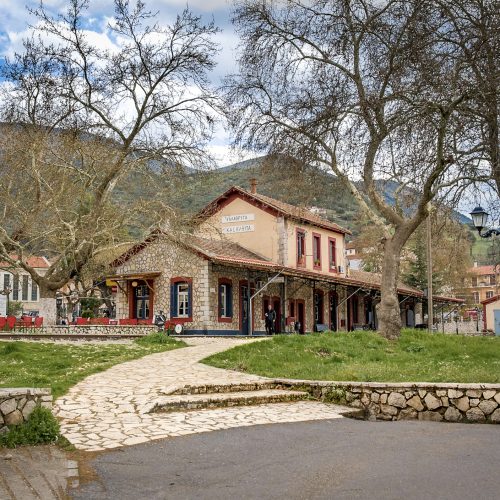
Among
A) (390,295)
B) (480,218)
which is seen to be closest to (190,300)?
(390,295)

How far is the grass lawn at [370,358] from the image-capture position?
39.6 ft

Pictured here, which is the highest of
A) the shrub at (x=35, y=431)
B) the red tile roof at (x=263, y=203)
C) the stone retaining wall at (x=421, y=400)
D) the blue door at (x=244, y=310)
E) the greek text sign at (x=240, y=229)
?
the red tile roof at (x=263, y=203)

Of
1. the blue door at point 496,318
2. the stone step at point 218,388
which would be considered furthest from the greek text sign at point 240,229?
the blue door at point 496,318

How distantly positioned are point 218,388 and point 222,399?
0.96 m

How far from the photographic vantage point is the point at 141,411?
9055 millimetres

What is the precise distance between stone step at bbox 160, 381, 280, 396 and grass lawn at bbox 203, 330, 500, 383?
3.45ft

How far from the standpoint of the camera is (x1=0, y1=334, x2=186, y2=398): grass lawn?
35.8 ft

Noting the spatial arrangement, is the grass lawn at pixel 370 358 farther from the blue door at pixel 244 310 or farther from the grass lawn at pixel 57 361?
the blue door at pixel 244 310

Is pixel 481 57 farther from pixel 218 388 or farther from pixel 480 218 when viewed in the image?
pixel 218 388

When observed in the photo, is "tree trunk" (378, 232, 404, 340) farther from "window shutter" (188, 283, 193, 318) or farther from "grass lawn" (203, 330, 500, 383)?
"window shutter" (188, 283, 193, 318)

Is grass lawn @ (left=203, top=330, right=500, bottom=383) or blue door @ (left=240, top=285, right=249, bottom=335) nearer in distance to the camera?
grass lawn @ (left=203, top=330, right=500, bottom=383)

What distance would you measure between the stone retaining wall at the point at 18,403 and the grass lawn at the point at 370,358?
6.10 m

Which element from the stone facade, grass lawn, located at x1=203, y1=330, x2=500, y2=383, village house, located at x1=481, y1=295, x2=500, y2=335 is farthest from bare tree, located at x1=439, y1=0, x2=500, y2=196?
village house, located at x1=481, y1=295, x2=500, y2=335

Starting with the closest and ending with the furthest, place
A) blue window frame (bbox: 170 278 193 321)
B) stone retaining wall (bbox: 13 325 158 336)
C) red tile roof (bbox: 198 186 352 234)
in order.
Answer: stone retaining wall (bbox: 13 325 158 336) → blue window frame (bbox: 170 278 193 321) → red tile roof (bbox: 198 186 352 234)
